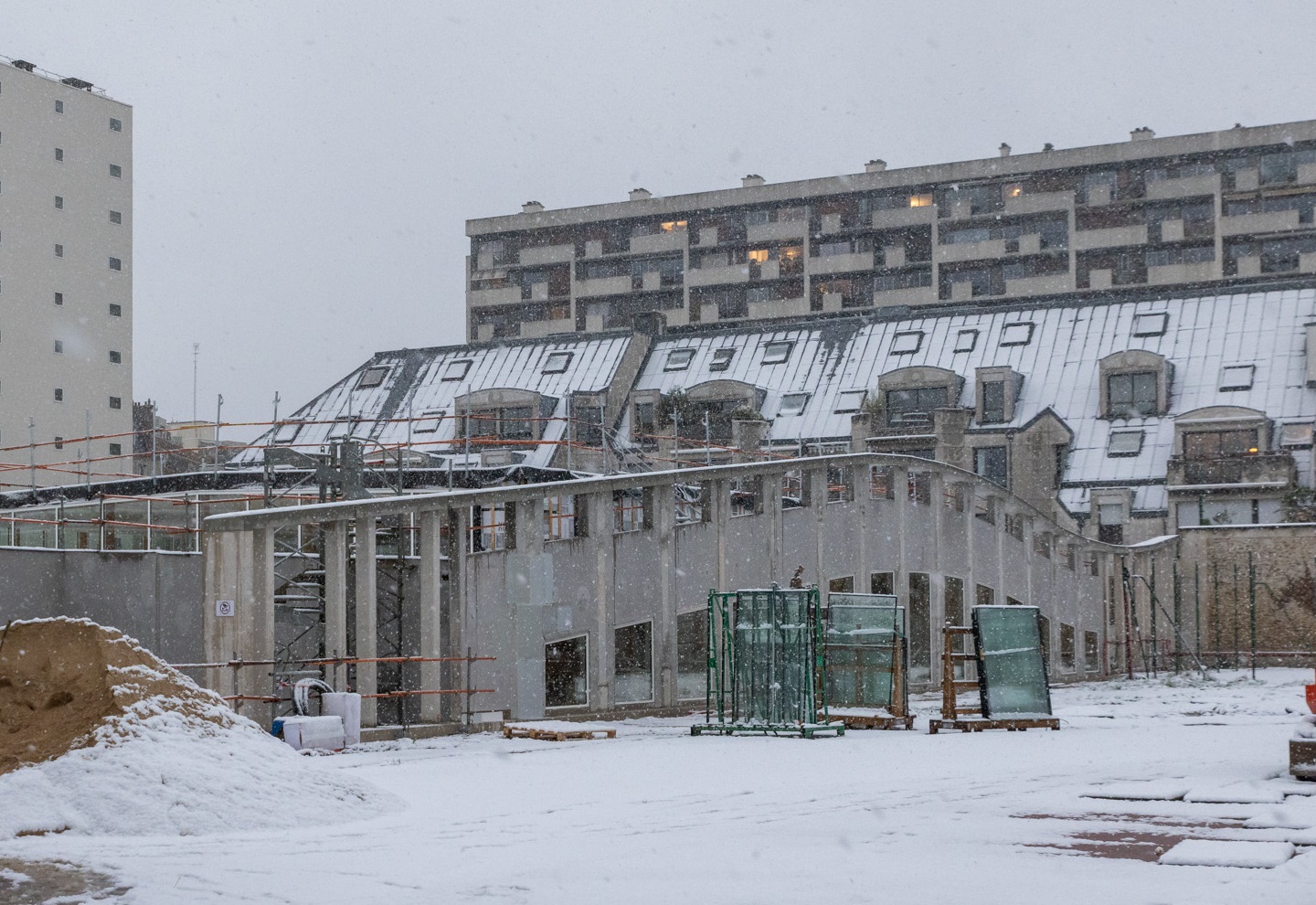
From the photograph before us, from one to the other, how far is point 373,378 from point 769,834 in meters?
60.7

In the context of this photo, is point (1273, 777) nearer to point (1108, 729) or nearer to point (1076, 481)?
point (1108, 729)

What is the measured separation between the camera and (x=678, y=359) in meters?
69.2

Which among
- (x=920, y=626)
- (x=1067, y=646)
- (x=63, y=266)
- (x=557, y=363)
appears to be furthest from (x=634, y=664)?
(x=63, y=266)

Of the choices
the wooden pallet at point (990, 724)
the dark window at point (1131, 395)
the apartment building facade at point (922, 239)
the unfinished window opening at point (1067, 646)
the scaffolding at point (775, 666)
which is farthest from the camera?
the apartment building facade at point (922, 239)

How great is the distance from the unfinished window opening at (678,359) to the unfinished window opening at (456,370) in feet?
27.5

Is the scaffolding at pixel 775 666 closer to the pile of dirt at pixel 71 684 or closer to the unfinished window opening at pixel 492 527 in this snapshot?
the unfinished window opening at pixel 492 527

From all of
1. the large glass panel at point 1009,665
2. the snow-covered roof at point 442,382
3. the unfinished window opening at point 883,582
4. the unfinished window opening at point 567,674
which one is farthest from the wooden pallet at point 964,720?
the snow-covered roof at point 442,382

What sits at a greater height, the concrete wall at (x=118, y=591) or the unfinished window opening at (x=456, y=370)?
the unfinished window opening at (x=456, y=370)

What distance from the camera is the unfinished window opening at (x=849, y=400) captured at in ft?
205

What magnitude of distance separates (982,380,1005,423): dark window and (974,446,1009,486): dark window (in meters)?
1.12

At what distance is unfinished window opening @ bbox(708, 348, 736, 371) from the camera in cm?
6788

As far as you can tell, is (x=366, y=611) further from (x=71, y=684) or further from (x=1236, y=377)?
(x=1236, y=377)

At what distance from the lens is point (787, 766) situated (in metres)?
20.5

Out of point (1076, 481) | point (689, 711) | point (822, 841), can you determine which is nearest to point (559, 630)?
point (689, 711)
